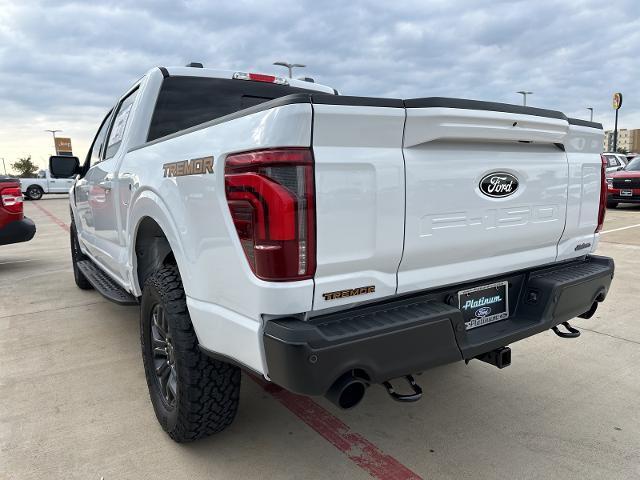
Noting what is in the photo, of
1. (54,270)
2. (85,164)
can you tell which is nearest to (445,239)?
(85,164)

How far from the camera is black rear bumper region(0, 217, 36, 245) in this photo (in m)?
6.72

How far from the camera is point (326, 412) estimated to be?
2.80m

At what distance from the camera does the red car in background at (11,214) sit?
21.9 ft

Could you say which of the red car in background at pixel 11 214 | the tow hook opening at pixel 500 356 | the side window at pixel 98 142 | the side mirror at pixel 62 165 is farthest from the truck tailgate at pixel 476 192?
the red car in background at pixel 11 214

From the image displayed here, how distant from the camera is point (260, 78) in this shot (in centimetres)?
366

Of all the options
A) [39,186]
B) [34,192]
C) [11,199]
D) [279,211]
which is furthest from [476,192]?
[39,186]

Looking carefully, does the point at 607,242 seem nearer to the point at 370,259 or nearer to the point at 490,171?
the point at 490,171

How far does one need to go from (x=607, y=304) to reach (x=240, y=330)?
14.1 ft

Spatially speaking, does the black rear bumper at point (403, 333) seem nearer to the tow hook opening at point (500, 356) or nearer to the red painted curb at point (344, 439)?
the tow hook opening at point (500, 356)

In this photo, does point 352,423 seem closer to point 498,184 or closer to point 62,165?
point 498,184

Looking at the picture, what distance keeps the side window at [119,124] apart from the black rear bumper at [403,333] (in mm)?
2444

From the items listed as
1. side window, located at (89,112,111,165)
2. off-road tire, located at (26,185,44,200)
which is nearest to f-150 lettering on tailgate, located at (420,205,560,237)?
side window, located at (89,112,111,165)

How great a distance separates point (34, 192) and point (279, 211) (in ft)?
101

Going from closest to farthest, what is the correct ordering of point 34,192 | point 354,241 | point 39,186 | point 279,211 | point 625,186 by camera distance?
point 279,211
point 354,241
point 625,186
point 34,192
point 39,186
